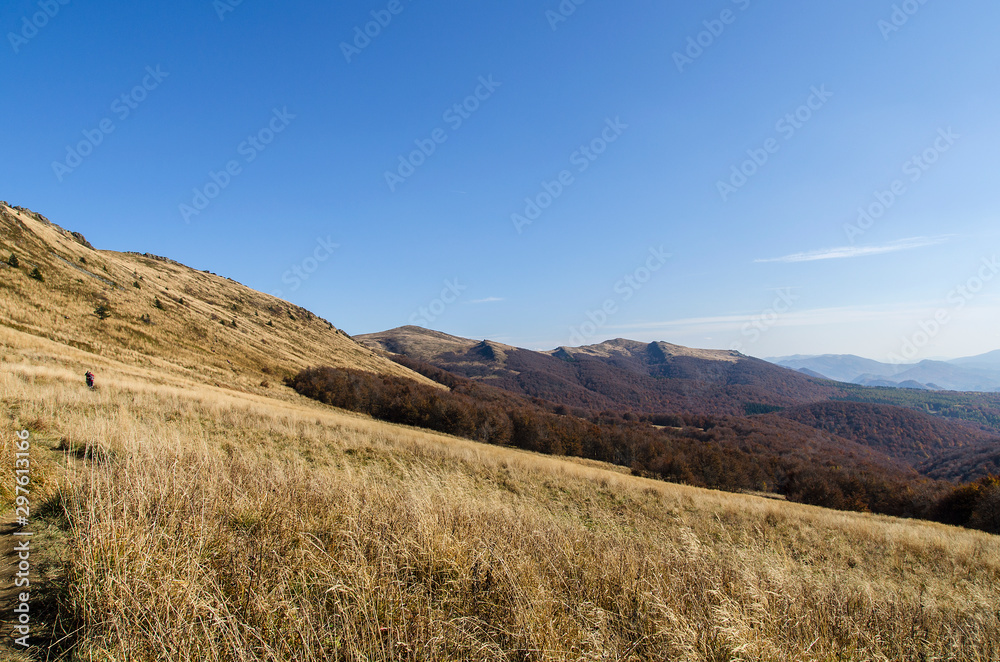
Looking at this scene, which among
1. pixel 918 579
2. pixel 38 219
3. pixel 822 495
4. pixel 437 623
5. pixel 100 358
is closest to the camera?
pixel 437 623

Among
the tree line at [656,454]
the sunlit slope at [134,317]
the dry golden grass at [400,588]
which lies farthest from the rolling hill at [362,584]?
the tree line at [656,454]

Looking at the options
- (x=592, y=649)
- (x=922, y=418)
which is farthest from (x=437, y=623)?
(x=922, y=418)

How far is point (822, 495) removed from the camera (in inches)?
2205

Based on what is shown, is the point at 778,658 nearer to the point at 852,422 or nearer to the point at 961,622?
the point at 961,622

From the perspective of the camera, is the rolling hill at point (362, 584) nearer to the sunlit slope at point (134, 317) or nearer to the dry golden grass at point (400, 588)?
the dry golden grass at point (400, 588)

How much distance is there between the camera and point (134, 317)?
47438 mm

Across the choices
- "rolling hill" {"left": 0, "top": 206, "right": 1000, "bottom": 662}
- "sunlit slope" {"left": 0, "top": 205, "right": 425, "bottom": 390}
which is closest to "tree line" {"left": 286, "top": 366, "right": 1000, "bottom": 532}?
"sunlit slope" {"left": 0, "top": 205, "right": 425, "bottom": 390}

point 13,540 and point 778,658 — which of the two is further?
point 13,540

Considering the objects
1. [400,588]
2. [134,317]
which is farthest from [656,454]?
[134,317]

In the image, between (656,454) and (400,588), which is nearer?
(400,588)

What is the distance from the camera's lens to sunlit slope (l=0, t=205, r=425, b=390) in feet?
123

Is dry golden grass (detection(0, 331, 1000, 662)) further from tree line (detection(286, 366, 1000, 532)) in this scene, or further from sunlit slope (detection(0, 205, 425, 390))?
tree line (detection(286, 366, 1000, 532))

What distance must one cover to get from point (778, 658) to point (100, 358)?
43.0 meters

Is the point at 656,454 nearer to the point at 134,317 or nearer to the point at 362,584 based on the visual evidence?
the point at 362,584
